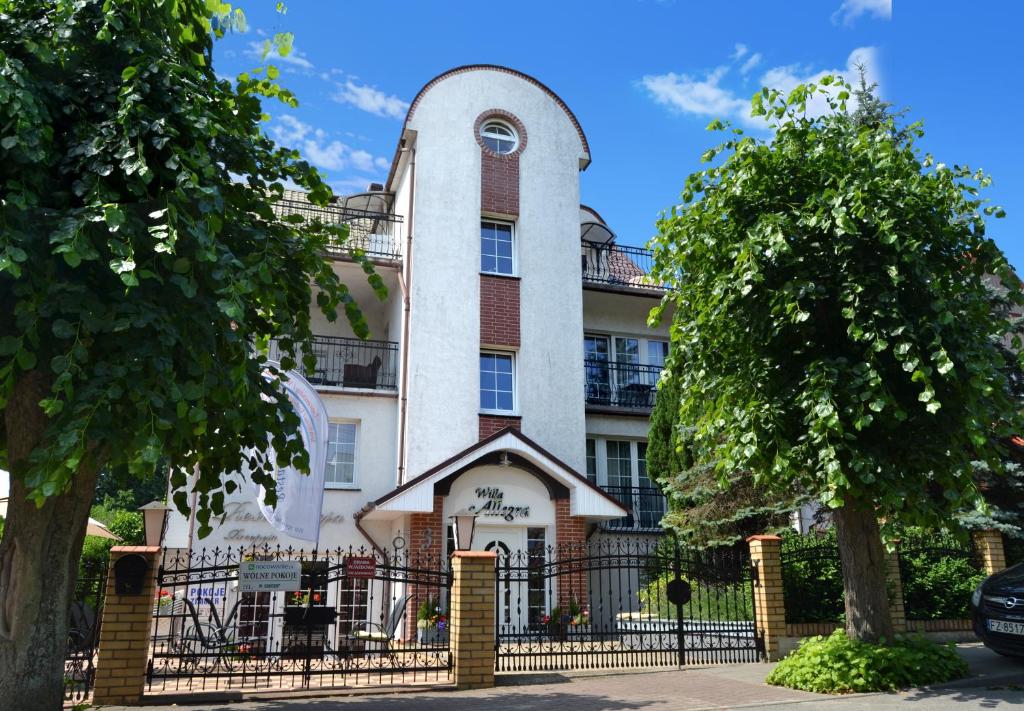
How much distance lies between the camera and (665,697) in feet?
27.5

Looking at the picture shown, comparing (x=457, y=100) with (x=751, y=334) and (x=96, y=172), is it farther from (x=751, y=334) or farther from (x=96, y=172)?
(x=96, y=172)

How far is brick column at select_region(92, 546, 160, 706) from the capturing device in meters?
8.09

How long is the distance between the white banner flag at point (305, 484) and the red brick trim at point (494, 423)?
454cm

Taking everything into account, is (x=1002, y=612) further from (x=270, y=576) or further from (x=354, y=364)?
(x=354, y=364)

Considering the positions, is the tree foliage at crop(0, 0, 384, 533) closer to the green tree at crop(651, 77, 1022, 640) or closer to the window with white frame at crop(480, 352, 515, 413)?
the green tree at crop(651, 77, 1022, 640)

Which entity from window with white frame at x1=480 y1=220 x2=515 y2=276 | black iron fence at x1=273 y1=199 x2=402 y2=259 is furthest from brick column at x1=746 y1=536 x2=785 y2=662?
black iron fence at x1=273 y1=199 x2=402 y2=259

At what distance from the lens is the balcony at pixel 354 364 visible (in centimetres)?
1723

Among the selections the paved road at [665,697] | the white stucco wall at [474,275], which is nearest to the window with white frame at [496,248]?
the white stucco wall at [474,275]

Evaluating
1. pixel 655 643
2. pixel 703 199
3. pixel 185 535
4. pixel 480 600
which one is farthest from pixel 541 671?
pixel 185 535

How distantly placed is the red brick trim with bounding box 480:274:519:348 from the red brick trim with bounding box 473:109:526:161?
2945 millimetres

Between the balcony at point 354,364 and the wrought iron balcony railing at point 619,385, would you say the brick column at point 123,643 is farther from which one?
the wrought iron balcony railing at point 619,385

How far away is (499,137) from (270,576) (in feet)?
40.0

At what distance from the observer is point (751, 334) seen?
30.2 ft

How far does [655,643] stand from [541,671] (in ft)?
9.24
